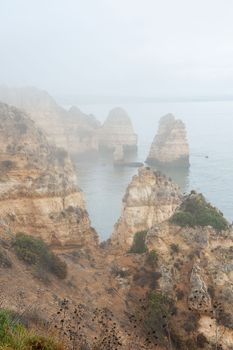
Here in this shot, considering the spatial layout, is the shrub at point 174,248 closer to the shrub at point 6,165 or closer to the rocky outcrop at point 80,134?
the shrub at point 6,165

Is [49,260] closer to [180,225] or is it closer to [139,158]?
[180,225]

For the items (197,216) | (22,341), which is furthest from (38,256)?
(22,341)

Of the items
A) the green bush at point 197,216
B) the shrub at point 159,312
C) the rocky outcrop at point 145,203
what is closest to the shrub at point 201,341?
the shrub at point 159,312

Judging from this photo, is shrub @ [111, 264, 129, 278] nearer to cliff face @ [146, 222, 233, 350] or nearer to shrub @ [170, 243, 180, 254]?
cliff face @ [146, 222, 233, 350]

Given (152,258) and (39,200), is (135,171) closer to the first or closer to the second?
(39,200)

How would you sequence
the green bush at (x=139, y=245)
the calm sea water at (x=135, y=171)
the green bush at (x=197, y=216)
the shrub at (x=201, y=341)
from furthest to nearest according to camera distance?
the calm sea water at (x=135, y=171) → the green bush at (x=139, y=245) → the green bush at (x=197, y=216) → the shrub at (x=201, y=341)

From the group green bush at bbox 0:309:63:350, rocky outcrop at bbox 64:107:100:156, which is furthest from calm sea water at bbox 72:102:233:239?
green bush at bbox 0:309:63:350
